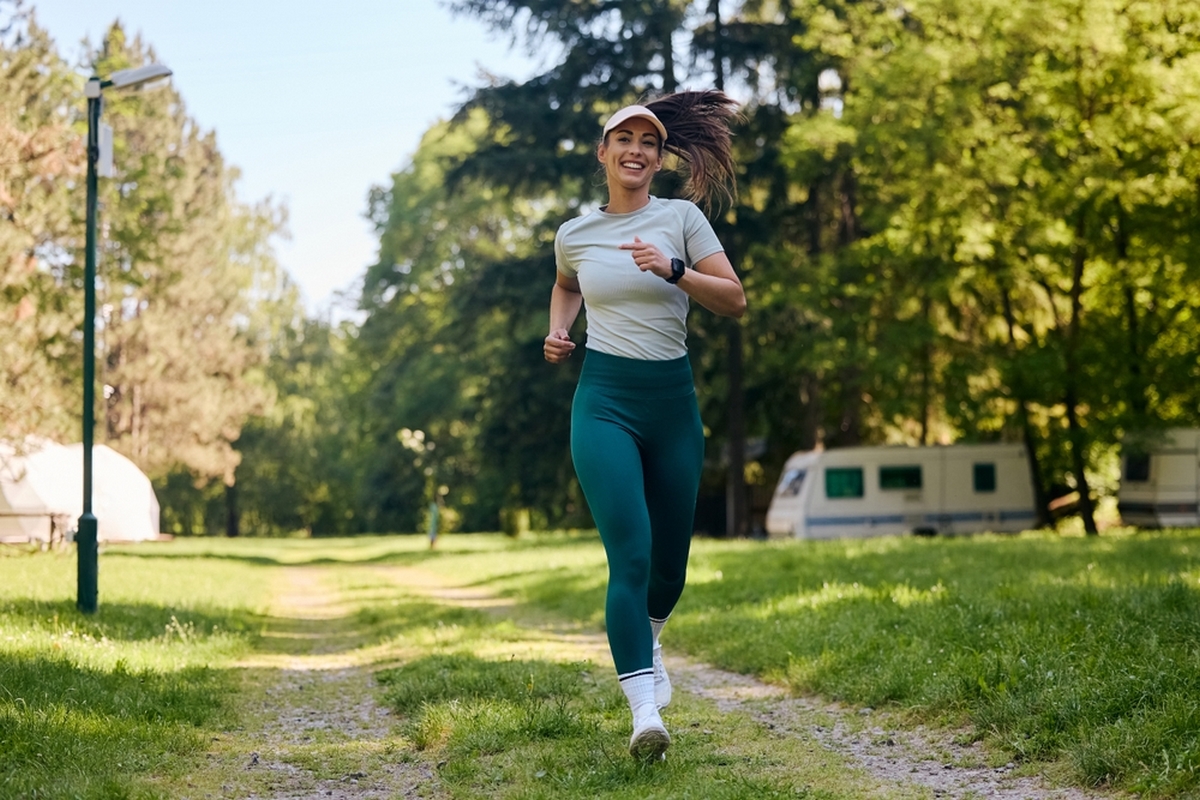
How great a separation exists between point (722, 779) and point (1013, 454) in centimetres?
3041

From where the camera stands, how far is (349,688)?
27.4ft

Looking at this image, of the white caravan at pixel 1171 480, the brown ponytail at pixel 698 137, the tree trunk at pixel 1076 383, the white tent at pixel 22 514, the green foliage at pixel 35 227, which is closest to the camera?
the brown ponytail at pixel 698 137

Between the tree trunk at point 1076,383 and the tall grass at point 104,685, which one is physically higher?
the tree trunk at point 1076,383

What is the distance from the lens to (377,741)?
6.15 m

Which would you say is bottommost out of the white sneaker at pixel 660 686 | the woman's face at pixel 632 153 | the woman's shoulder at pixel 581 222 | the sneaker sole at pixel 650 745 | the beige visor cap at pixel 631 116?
the sneaker sole at pixel 650 745

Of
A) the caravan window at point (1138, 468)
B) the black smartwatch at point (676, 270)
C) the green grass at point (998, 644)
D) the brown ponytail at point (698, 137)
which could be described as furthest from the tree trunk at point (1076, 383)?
the black smartwatch at point (676, 270)

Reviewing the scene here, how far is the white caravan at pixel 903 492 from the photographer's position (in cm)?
3109

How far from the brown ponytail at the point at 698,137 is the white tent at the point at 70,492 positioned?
60.3 feet

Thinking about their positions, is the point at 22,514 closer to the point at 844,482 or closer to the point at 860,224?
the point at 844,482

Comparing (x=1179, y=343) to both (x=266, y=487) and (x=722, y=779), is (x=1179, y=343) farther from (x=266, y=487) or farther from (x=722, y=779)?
(x=266, y=487)

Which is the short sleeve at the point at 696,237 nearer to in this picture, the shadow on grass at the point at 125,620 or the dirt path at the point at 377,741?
the dirt path at the point at 377,741

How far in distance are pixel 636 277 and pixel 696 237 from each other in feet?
1.05

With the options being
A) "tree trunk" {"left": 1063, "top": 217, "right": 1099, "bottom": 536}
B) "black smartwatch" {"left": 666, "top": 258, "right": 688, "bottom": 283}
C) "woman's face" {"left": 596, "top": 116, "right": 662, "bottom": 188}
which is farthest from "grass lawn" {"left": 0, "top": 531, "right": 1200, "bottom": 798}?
"tree trunk" {"left": 1063, "top": 217, "right": 1099, "bottom": 536}

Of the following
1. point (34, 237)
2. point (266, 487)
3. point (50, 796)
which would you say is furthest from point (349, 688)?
point (266, 487)
